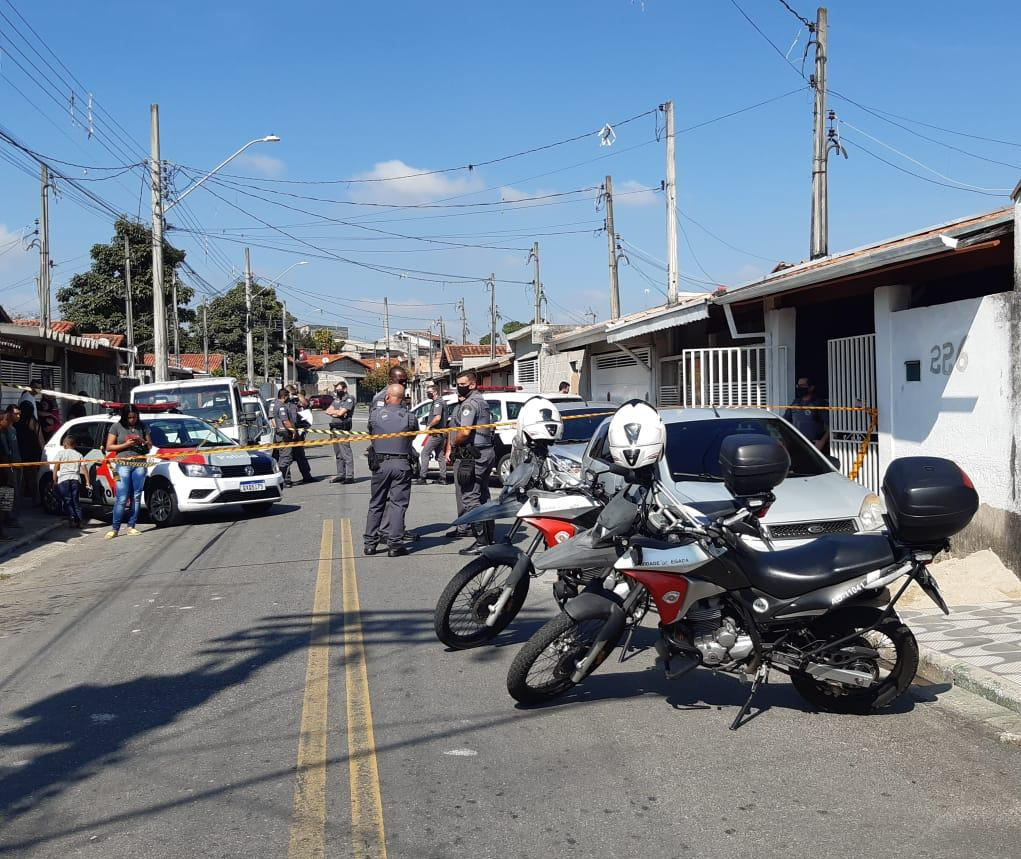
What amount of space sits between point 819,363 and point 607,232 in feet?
65.9

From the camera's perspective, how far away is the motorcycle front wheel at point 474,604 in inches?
264

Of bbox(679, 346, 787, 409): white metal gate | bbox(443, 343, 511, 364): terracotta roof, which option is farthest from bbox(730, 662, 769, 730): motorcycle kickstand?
bbox(443, 343, 511, 364): terracotta roof

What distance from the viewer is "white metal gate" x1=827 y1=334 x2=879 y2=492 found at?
11.9m

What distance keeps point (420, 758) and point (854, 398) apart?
908cm

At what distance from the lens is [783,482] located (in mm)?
7922

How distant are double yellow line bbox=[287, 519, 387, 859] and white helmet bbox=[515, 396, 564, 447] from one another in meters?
1.95

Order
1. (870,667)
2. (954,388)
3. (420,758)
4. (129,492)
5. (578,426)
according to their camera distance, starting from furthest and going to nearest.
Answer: (578,426) < (129,492) < (954,388) < (870,667) < (420,758)

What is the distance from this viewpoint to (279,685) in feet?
20.3

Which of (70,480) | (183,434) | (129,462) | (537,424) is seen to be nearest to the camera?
(537,424)

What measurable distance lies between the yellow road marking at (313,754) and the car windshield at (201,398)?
12.3 meters

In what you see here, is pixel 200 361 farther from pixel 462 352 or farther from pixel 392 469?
pixel 392 469

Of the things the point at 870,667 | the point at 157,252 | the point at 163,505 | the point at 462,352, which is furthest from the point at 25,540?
the point at 462,352

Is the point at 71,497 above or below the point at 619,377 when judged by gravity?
below

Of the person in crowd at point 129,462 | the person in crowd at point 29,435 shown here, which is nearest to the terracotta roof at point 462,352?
the person in crowd at point 29,435
